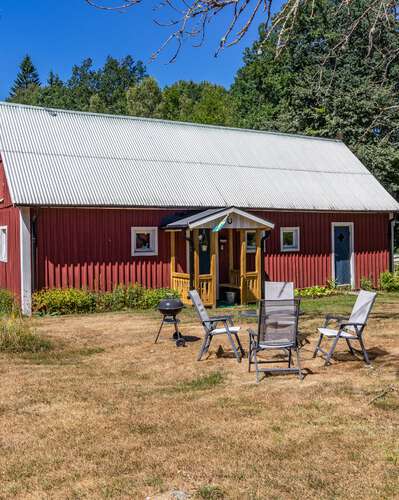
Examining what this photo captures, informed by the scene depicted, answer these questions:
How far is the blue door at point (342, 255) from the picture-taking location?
1809 centimetres

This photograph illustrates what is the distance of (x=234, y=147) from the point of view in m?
18.8

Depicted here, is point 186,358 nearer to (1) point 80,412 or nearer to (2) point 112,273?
(1) point 80,412

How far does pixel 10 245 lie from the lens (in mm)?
14422

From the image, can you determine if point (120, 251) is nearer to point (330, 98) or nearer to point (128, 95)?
point (330, 98)

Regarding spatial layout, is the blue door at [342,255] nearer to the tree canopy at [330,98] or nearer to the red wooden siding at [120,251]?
the red wooden siding at [120,251]

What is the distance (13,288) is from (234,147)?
904 cm

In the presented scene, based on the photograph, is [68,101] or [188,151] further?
[68,101]

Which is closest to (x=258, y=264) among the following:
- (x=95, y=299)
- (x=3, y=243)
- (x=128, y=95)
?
(x=95, y=299)

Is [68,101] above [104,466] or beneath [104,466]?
above

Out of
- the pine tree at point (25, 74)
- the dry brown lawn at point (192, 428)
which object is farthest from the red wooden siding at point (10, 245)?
the pine tree at point (25, 74)

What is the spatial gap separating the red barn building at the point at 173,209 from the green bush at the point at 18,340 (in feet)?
13.7

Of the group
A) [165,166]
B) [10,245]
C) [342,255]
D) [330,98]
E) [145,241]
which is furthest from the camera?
[330,98]

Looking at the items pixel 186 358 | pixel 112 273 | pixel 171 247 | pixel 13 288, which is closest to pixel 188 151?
pixel 171 247

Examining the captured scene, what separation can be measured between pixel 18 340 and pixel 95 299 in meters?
4.83
